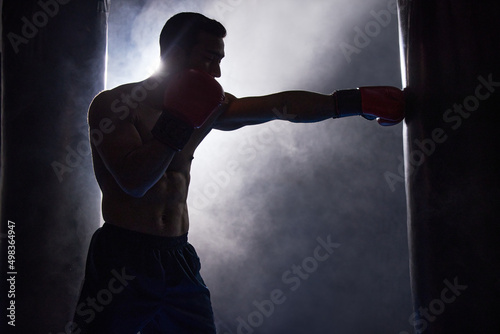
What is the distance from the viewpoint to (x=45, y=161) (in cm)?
235

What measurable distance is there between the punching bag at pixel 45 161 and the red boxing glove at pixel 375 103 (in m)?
1.57

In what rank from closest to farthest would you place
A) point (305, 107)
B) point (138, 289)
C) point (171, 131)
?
point (171, 131)
point (138, 289)
point (305, 107)

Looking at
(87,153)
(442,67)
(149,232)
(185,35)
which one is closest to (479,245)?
(442,67)

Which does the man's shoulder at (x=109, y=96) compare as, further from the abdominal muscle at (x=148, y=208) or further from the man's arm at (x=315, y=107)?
the man's arm at (x=315, y=107)

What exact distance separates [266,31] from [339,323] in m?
2.60

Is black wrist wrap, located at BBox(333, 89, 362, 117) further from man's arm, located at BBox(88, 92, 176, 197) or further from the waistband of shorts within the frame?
the waistband of shorts

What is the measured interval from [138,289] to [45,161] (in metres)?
1.26

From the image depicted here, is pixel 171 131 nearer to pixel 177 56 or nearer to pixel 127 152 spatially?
pixel 127 152

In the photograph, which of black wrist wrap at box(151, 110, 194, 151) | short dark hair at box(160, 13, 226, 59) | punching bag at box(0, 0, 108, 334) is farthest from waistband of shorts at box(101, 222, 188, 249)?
punching bag at box(0, 0, 108, 334)

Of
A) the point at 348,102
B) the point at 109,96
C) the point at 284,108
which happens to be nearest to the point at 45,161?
the point at 109,96

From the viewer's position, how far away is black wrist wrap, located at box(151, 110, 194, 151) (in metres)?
1.32

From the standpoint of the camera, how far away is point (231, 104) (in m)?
1.89

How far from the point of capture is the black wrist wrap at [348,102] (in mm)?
1606

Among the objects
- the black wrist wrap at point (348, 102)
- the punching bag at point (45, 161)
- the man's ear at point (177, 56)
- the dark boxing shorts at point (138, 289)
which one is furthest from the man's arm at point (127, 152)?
the punching bag at point (45, 161)
